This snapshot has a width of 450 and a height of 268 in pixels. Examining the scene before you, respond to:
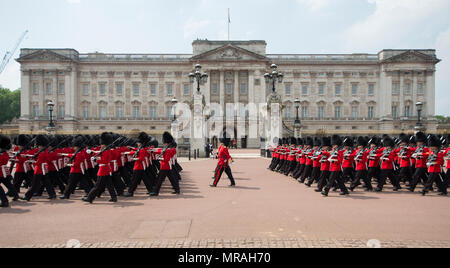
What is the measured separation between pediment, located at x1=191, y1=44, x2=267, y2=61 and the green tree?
50150mm

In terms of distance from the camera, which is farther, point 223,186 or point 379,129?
point 379,129

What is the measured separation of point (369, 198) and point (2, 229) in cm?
914

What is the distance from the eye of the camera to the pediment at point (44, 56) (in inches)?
2239

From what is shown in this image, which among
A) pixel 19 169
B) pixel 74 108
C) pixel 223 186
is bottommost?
pixel 223 186

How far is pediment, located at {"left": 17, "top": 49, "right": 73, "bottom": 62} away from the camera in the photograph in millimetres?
56875

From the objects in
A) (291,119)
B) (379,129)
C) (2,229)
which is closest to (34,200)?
(2,229)

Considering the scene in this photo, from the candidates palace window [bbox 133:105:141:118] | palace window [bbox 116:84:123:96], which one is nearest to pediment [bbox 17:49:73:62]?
palace window [bbox 116:84:123:96]

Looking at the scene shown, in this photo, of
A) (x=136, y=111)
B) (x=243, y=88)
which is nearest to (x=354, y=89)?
(x=243, y=88)

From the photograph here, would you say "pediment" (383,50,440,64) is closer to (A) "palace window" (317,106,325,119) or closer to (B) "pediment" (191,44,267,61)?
(A) "palace window" (317,106,325,119)

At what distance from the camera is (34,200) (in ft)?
29.6

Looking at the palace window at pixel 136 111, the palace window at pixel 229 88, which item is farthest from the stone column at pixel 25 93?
the palace window at pixel 229 88

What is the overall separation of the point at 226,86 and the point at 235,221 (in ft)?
172

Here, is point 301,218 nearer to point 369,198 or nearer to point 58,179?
point 369,198
